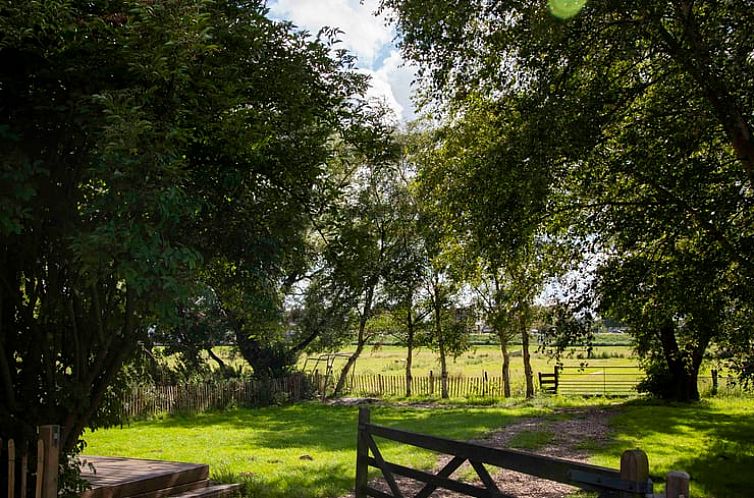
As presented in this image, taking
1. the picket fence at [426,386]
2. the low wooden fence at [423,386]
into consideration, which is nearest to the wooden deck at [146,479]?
the low wooden fence at [423,386]

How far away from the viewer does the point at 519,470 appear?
548cm

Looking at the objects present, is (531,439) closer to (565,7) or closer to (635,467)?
(565,7)

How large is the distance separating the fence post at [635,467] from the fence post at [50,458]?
4.62 meters

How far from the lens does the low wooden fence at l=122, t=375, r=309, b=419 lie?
22875 millimetres

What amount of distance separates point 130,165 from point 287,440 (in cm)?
1294

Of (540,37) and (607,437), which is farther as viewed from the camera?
(607,437)

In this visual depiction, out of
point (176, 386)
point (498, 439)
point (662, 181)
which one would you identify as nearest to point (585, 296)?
point (662, 181)

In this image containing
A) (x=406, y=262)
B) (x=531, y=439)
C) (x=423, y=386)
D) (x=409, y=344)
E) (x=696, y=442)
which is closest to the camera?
(x=696, y=442)

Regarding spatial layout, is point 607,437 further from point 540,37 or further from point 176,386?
point 176,386

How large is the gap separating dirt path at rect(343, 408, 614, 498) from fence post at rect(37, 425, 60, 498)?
5.11 metres

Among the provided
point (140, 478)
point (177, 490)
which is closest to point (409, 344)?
point (177, 490)

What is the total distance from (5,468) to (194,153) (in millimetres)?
3720

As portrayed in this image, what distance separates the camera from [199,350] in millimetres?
27938

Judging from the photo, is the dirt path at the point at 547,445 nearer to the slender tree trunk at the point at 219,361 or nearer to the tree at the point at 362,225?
the tree at the point at 362,225
